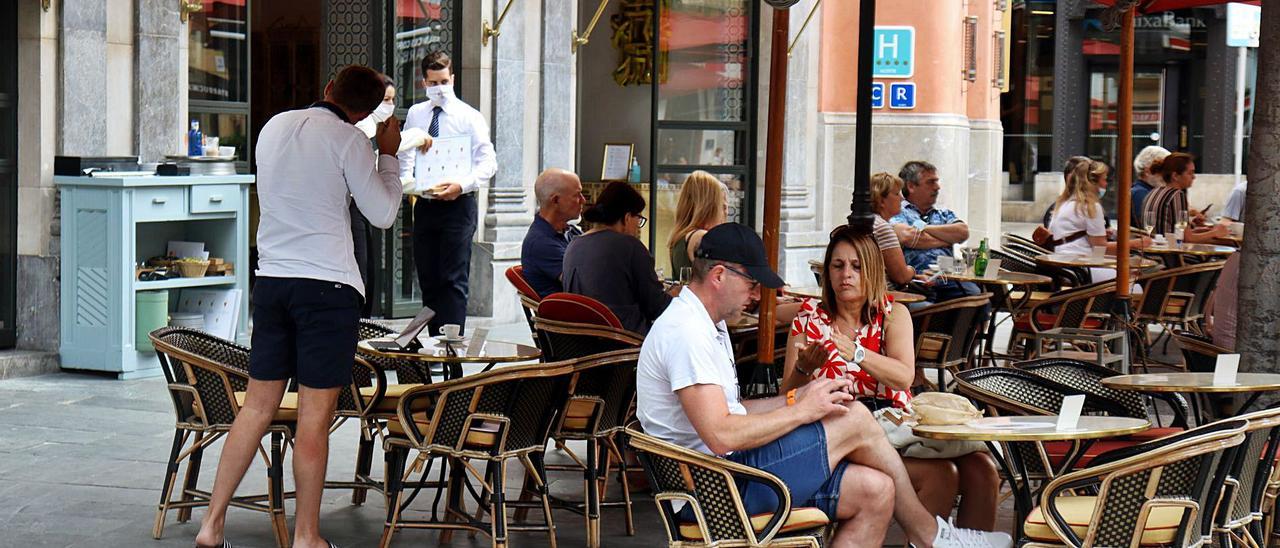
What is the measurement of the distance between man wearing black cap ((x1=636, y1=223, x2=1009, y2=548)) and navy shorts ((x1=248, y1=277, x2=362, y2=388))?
141cm

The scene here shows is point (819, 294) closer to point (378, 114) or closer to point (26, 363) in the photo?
point (378, 114)

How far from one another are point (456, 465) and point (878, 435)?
175 cm

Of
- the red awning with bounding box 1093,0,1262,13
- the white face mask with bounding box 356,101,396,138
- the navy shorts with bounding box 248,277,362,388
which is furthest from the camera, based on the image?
the red awning with bounding box 1093,0,1262,13

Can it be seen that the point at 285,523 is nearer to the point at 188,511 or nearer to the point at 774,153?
the point at 188,511

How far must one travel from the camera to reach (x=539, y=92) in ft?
44.4

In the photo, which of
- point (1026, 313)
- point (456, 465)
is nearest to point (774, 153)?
point (456, 465)

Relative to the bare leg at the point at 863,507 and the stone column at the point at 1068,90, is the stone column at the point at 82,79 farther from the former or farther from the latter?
the stone column at the point at 1068,90

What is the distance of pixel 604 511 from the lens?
6926 millimetres

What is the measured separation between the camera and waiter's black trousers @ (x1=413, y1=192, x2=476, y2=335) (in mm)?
9609

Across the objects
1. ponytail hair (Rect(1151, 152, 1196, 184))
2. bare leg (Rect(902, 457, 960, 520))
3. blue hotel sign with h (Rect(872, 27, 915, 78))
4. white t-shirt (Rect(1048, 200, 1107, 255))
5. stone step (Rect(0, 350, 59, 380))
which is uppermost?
blue hotel sign with h (Rect(872, 27, 915, 78))

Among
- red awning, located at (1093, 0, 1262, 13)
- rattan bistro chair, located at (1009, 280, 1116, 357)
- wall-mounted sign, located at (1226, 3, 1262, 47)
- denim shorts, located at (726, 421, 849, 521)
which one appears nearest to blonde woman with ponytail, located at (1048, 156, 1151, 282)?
rattan bistro chair, located at (1009, 280, 1116, 357)

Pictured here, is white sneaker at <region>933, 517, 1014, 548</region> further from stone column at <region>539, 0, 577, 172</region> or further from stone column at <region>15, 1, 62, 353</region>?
stone column at <region>539, 0, 577, 172</region>

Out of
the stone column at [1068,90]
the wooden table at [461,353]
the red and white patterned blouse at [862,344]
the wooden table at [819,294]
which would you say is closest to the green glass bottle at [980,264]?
the wooden table at [819,294]

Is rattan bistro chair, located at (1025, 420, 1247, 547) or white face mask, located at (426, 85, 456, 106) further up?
white face mask, located at (426, 85, 456, 106)
